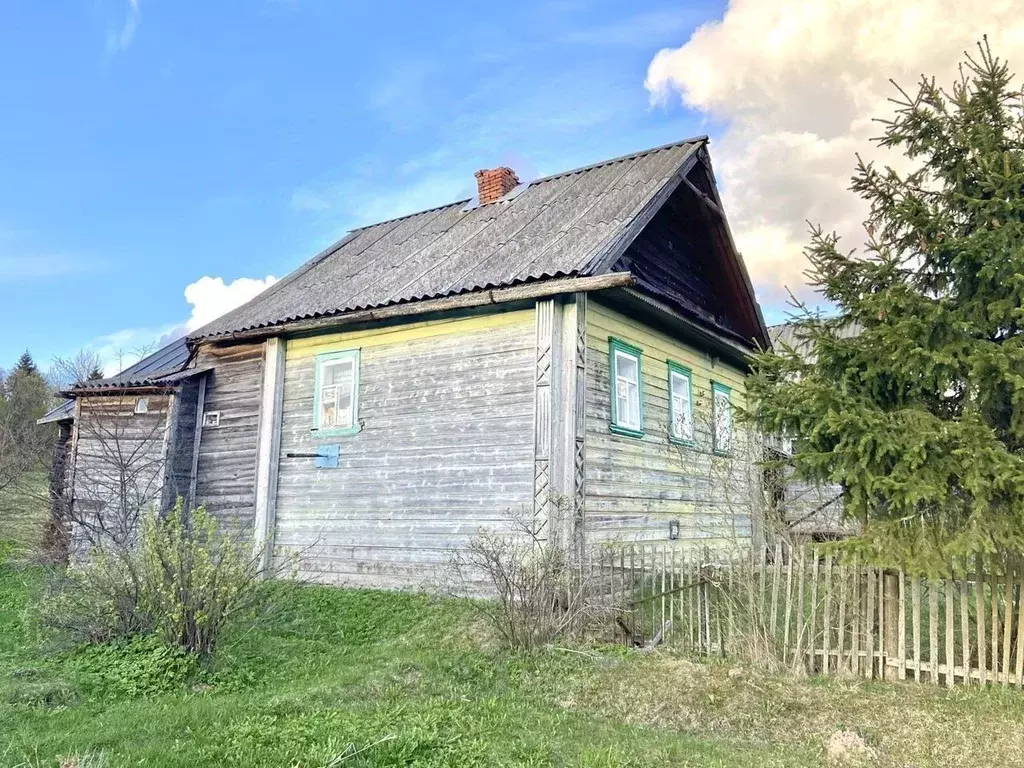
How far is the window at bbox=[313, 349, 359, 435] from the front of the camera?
1182 cm

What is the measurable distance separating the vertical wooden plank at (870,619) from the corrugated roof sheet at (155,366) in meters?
11.8

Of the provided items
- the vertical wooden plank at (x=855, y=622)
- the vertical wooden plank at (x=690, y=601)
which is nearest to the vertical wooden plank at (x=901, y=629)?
the vertical wooden plank at (x=855, y=622)

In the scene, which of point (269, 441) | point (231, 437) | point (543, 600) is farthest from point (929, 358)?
point (231, 437)

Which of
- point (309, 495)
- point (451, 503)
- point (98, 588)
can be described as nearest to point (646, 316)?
point (451, 503)

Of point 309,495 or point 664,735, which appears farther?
point 309,495

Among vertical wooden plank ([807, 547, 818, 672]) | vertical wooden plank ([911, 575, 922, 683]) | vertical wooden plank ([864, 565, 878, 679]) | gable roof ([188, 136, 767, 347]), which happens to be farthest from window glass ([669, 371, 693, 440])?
vertical wooden plank ([911, 575, 922, 683])

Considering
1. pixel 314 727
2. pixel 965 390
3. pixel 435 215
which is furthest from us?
pixel 435 215

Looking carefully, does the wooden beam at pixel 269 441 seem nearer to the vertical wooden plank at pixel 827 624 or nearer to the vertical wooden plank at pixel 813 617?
the vertical wooden plank at pixel 813 617

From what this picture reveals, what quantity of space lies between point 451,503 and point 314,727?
5.75 meters

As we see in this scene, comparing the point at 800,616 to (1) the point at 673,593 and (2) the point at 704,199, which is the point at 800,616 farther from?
(2) the point at 704,199

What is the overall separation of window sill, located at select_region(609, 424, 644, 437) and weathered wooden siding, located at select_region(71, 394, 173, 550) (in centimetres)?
746

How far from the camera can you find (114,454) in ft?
43.5

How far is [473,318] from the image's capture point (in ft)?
35.6

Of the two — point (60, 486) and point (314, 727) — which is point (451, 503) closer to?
point (314, 727)
